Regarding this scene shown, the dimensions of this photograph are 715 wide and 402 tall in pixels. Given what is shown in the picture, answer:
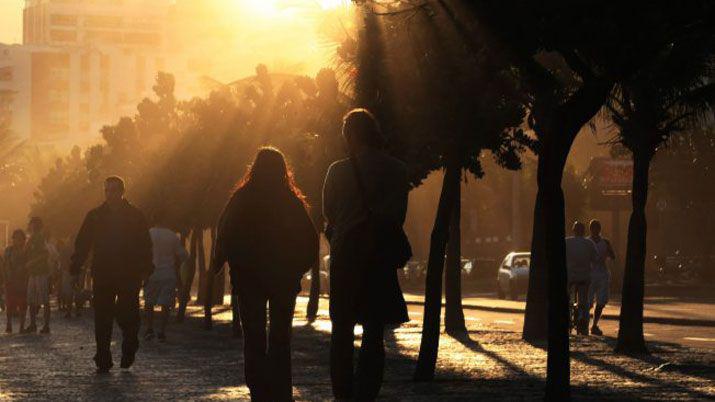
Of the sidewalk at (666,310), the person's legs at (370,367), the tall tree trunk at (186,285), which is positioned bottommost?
the person's legs at (370,367)

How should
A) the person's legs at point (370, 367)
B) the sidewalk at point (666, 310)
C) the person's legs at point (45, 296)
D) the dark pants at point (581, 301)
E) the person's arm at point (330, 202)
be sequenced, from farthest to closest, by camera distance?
1. the sidewalk at point (666, 310)
2. the person's legs at point (45, 296)
3. the dark pants at point (581, 301)
4. the person's arm at point (330, 202)
5. the person's legs at point (370, 367)

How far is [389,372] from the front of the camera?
1766cm

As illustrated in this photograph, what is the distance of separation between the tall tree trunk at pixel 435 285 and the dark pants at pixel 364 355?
455cm

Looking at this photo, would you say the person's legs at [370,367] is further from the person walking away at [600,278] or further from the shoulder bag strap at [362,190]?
the person walking away at [600,278]

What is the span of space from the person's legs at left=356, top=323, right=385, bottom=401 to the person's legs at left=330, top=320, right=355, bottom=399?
163mm

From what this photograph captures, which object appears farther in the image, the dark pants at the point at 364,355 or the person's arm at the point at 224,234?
the person's arm at the point at 224,234

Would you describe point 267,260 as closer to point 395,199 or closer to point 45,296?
point 395,199

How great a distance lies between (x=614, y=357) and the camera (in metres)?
20.8

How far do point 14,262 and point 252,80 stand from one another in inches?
464

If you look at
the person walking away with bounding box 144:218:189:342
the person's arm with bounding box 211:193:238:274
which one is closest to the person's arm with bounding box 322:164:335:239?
the person's arm with bounding box 211:193:238:274

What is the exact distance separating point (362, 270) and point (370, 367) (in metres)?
0.62

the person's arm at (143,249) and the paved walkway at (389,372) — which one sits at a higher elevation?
the person's arm at (143,249)

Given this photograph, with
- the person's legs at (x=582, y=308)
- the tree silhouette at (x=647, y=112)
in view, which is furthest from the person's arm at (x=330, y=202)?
the person's legs at (x=582, y=308)

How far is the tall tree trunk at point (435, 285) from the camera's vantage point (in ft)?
52.8
